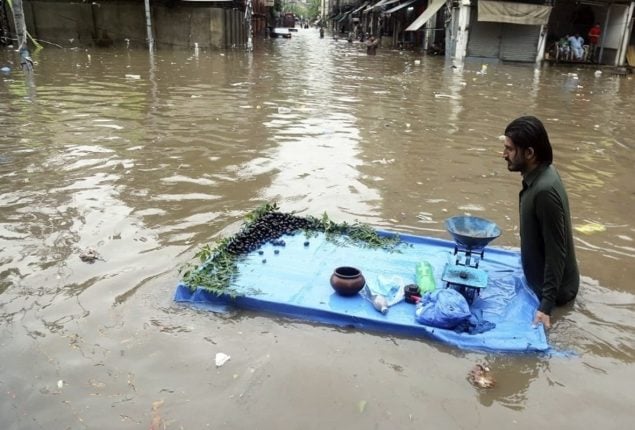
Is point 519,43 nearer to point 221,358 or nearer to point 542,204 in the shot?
point 542,204

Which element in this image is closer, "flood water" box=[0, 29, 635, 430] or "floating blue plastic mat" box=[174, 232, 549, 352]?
"flood water" box=[0, 29, 635, 430]

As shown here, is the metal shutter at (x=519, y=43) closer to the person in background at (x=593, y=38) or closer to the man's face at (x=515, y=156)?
the person in background at (x=593, y=38)

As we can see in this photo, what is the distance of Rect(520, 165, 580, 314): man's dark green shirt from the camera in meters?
3.54

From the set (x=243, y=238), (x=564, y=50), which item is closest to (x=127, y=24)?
(x=564, y=50)

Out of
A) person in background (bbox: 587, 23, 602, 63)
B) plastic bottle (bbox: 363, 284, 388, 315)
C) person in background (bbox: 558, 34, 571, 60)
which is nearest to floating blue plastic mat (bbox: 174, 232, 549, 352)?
plastic bottle (bbox: 363, 284, 388, 315)

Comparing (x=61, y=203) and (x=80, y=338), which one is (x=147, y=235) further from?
(x=80, y=338)

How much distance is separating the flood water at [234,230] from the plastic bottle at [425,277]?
0.55 metres

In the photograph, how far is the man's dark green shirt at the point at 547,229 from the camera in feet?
11.6

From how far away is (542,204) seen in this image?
3.55 m

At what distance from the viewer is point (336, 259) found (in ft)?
14.9

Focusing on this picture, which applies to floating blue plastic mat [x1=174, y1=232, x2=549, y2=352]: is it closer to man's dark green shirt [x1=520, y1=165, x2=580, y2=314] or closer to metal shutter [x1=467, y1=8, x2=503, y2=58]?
man's dark green shirt [x1=520, y1=165, x2=580, y2=314]

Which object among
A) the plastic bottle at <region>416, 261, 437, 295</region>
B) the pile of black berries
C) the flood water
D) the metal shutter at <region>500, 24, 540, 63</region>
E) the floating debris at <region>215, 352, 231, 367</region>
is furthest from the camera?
the metal shutter at <region>500, 24, 540, 63</region>

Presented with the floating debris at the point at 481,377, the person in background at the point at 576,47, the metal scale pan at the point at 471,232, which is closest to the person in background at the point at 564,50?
the person in background at the point at 576,47

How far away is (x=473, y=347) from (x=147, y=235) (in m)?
3.13
